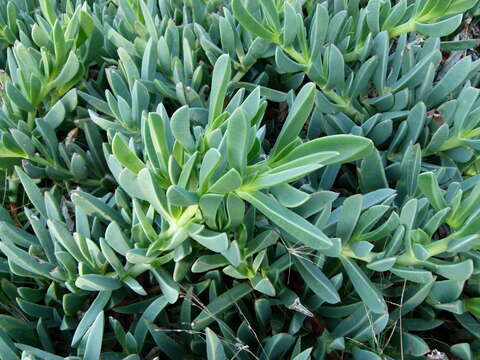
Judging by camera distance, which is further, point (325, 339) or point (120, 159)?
point (325, 339)

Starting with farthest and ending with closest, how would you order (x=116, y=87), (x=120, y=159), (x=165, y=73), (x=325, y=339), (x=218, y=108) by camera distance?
(x=165, y=73), (x=116, y=87), (x=325, y=339), (x=218, y=108), (x=120, y=159)

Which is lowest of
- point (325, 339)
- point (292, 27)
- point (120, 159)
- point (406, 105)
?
point (325, 339)

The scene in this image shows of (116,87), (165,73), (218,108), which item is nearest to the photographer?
(218,108)

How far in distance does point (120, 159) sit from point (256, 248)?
0.32 meters

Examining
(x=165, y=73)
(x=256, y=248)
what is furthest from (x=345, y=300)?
(x=165, y=73)

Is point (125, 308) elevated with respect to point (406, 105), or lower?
lower

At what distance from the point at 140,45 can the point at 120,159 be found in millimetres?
571

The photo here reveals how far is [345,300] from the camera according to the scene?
3.88 feet

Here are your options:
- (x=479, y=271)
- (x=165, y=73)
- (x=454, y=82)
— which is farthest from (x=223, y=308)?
(x=454, y=82)

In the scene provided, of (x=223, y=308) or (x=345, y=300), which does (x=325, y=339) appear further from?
Result: (x=223, y=308)

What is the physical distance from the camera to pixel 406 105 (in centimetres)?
132

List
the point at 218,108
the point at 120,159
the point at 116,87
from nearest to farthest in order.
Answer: the point at 120,159
the point at 218,108
the point at 116,87

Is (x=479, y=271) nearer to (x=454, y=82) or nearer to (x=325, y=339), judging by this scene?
(x=325, y=339)

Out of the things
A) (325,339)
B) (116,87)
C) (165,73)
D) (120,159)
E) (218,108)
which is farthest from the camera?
(165,73)
